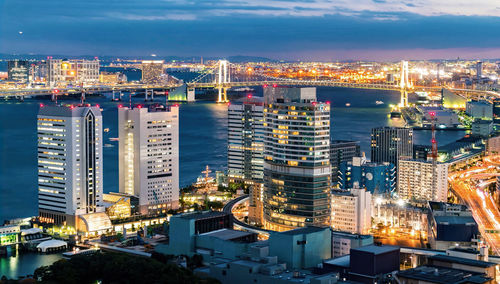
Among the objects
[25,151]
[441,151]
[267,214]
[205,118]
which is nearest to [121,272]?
[267,214]

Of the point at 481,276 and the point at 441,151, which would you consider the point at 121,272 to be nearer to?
the point at 481,276

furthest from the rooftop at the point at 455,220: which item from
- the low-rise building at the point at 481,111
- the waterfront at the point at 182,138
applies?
the low-rise building at the point at 481,111

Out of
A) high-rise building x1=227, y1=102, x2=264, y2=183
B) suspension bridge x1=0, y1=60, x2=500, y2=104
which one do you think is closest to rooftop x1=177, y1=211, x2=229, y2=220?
high-rise building x1=227, y1=102, x2=264, y2=183

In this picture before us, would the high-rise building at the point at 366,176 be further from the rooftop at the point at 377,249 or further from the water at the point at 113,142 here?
the rooftop at the point at 377,249

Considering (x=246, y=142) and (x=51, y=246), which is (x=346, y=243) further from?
(x=246, y=142)

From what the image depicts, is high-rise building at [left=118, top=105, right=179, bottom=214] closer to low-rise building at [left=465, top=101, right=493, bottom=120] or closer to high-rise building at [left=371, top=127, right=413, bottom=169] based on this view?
high-rise building at [left=371, top=127, right=413, bottom=169]
